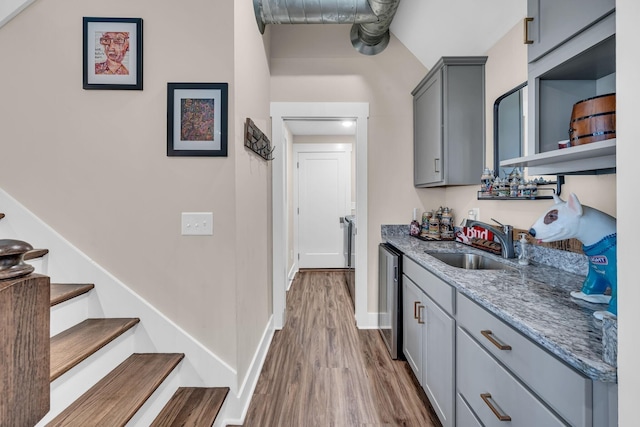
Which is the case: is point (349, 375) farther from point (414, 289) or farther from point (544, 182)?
point (544, 182)

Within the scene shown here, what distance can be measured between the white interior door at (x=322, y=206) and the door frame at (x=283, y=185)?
2.12m

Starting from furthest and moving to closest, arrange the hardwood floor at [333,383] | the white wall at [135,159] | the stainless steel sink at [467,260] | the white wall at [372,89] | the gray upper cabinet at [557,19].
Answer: the white wall at [372,89] → the stainless steel sink at [467,260] → the hardwood floor at [333,383] → the white wall at [135,159] → the gray upper cabinet at [557,19]

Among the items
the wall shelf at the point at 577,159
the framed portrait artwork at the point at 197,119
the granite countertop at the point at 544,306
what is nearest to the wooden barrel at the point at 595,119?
the wall shelf at the point at 577,159

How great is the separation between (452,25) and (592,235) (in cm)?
198

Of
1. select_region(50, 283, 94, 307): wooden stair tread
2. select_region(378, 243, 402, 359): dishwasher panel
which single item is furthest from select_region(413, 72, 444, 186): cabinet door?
select_region(50, 283, 94, 307): wooden stair tread

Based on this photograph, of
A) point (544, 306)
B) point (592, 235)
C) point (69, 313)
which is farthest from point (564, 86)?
point (69, 313)

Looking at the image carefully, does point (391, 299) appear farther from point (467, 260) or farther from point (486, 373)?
point (486, 373)

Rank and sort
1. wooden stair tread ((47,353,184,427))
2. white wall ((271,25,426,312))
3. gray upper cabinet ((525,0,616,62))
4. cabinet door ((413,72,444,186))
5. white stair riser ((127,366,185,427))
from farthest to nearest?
white wall ((271,25,426,312)) < cabinet door ((413,72,444,186)) < white stair riser ((127,366,185,427)) < wooden stair tread ((47,353,184,427)) < gray upper cabinet ((525,0,616,62))

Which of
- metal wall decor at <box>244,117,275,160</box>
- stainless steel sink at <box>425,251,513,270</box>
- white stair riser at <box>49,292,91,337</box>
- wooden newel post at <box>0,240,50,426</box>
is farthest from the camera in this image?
stainless steel sink at <box>425,251,513,270</box>

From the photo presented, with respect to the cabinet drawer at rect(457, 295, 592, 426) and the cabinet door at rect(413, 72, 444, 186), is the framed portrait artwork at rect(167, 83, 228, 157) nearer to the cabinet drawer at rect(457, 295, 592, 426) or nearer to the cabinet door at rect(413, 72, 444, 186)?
the cabinet drawer at rect(457, 295, 592, 426)

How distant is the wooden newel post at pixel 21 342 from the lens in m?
0.52

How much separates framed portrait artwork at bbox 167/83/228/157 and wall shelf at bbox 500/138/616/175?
1.45m

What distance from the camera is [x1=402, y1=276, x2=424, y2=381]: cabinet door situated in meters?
1.84
